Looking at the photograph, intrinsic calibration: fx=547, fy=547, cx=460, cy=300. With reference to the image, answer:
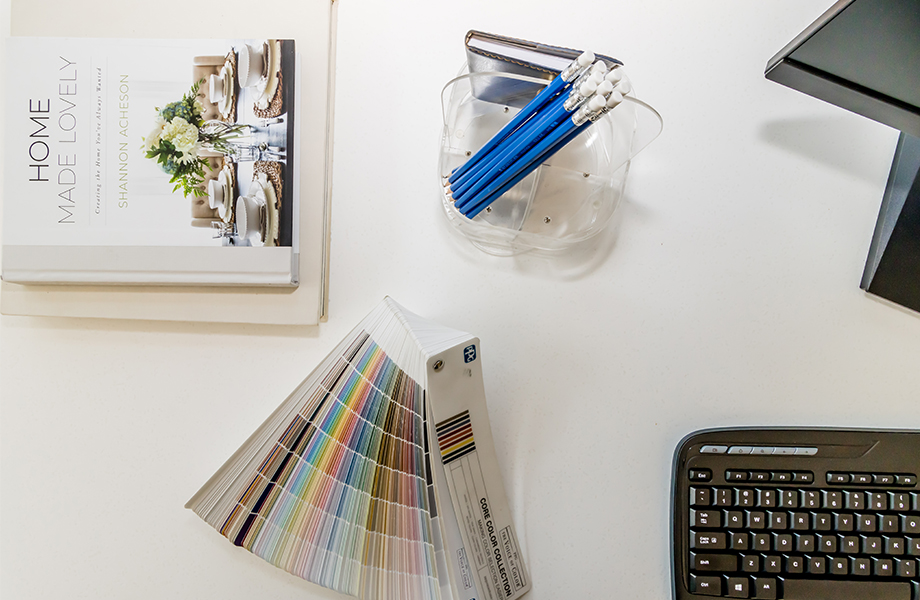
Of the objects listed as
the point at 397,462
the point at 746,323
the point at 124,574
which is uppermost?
the point at 746,323

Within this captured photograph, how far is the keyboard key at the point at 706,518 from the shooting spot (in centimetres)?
58

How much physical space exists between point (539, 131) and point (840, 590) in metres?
0.56

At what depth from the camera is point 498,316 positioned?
0.61m

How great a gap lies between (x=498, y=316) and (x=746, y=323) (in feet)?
0.91

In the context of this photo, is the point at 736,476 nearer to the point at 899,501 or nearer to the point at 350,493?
the point at 899,501

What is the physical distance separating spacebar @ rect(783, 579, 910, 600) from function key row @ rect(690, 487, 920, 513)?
0.08 m

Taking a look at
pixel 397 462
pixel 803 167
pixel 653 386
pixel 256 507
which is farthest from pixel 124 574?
pixel 803 167

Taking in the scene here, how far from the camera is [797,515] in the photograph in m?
0.58

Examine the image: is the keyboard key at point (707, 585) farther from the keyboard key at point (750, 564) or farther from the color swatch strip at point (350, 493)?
the color swatch strip at point (350, 493)

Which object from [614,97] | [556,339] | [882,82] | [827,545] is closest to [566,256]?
[556,339]

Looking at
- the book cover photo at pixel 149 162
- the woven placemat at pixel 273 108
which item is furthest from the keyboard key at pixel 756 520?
the woven placemat at pixel 273 108

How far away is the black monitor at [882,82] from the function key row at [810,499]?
8.2 inches

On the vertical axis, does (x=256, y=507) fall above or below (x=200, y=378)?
below

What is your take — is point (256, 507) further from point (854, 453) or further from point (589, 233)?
point (854, 453)
